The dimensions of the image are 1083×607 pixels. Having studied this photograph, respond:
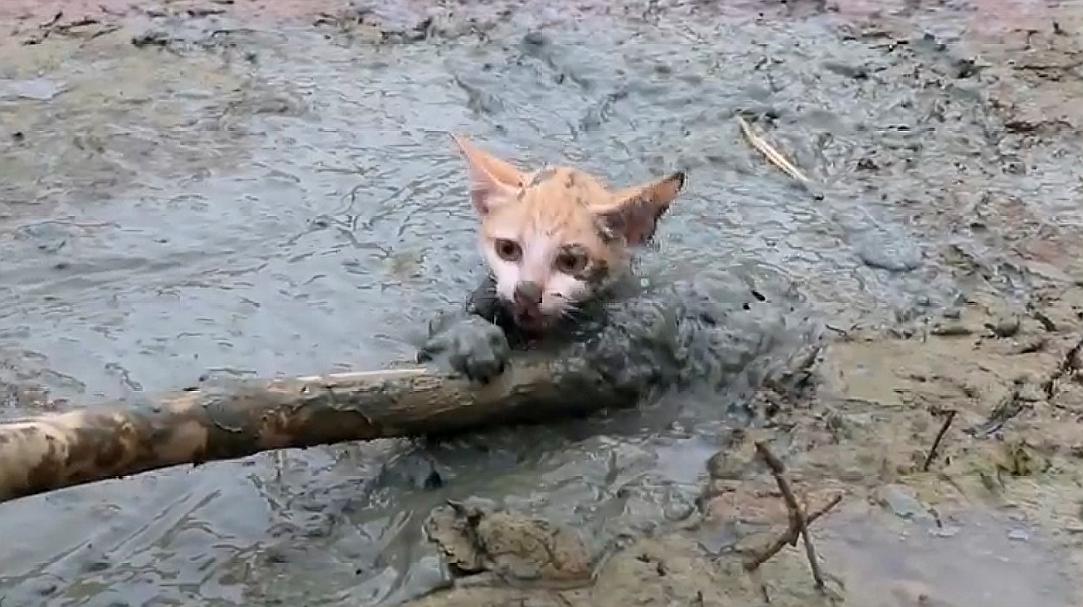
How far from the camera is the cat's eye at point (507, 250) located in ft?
13.6

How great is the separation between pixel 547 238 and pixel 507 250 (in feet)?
0.48

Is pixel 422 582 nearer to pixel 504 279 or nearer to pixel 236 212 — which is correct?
pixel 504 279

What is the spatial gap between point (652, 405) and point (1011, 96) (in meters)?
3.05

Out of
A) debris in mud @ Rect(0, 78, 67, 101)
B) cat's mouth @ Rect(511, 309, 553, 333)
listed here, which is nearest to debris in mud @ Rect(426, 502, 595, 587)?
cat's mouth @ Rect(511, 309, 553, 333)

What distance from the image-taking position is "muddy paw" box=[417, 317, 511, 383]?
3398 millimetres

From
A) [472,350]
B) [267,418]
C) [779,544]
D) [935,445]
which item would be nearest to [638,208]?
[472,350]

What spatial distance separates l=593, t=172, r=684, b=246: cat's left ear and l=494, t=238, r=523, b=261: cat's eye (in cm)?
27

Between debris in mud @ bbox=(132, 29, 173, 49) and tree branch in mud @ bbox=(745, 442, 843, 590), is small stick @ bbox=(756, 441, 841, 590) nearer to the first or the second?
tree branch in mud @ bbox=(745, 442, 843, 590)

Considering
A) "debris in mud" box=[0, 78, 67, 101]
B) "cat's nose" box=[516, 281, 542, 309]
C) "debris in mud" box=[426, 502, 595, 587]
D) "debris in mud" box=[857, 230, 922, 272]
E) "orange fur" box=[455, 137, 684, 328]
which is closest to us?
"debris in mud" box=[426, 502, 595, 587]

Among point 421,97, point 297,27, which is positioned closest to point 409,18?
point 297,27

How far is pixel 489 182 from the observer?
14.2 ft

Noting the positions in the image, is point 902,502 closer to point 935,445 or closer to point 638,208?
point 935,445

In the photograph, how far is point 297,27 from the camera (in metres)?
6.76

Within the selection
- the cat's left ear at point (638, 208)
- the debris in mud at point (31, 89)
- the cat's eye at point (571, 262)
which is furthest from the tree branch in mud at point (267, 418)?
the debris in mud at point (31, 89)
